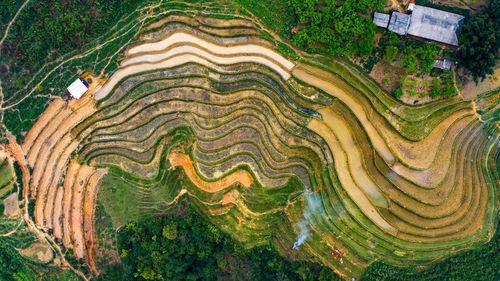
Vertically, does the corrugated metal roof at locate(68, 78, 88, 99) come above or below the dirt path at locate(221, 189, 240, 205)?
above

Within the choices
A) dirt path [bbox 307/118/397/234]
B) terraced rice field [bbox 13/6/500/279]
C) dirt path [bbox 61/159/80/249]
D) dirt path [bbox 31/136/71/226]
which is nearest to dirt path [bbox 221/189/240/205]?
terraced rice field [bbox 13/6/500/279]

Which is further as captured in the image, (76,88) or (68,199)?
(68,199)

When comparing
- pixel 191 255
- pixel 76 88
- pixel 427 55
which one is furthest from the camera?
pixel 191 255

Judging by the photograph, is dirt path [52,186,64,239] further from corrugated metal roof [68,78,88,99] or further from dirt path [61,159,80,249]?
corrugated metal roof [68,78,88,99]

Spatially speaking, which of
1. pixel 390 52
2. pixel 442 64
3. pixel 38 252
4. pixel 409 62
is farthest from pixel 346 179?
pixel 38 252

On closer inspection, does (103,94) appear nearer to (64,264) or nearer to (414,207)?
(64,264)

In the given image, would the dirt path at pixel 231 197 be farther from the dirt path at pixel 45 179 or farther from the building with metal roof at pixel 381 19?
the building with metal roof at pixel 381 19

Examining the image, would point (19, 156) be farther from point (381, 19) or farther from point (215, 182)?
point (381, 19)
